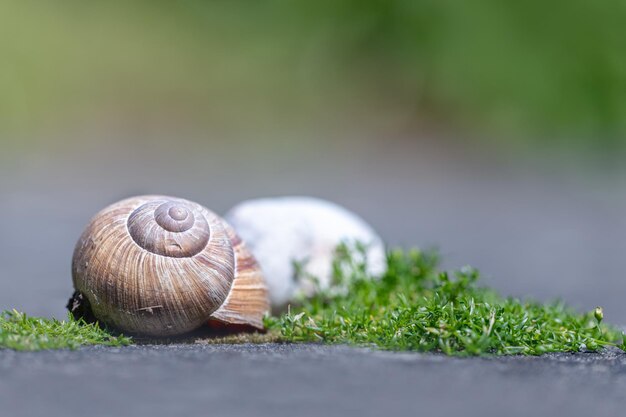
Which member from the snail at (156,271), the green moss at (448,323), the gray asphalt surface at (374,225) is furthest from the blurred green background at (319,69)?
the snail at (156,271)

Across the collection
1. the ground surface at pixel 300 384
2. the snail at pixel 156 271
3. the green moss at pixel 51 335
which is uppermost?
the snail at pixel 156 271

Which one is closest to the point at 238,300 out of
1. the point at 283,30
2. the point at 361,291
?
the point at 361,291

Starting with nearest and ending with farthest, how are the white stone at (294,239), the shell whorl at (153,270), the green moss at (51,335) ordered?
the green moss at (51,335) → the shell whorl at (153,270) → the white stone at (294,239)

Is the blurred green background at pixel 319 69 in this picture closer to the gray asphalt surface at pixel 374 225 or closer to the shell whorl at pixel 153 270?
the gray asphalt surface at pixel 374 225

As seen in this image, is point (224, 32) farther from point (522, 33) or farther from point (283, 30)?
point (522, 33)

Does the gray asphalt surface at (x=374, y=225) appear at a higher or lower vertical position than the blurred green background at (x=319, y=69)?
lower

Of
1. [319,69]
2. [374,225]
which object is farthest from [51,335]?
[319,69]

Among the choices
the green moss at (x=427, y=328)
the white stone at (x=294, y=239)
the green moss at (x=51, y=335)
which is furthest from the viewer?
the white stone at (x=294, y=239)
